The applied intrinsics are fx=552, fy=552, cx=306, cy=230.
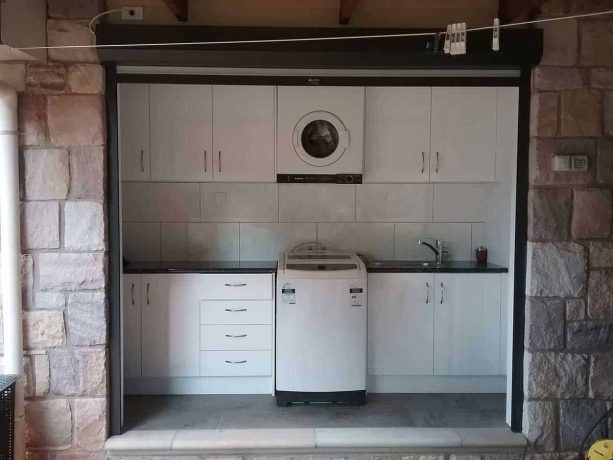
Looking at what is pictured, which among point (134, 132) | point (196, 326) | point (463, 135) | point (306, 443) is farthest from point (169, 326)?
point (463, 135)

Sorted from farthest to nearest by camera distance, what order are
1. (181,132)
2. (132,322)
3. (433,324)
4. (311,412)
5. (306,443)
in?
(181,132) → (433,324) → (132,322) → (311,412) → (306,443)

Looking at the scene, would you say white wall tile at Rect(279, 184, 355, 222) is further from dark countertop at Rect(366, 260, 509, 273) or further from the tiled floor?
the tiled floor

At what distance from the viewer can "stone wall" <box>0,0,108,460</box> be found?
2.92 meters

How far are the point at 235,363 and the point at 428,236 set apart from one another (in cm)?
179

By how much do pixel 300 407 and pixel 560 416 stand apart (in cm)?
156

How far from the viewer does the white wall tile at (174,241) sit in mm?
4301

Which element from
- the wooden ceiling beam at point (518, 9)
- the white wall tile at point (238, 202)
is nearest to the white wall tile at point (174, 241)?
the white wall tile at point (238, 202)

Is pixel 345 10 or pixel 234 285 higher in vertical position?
pixel 345 10

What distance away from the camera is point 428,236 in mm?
4387

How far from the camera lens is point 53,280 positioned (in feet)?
9.71

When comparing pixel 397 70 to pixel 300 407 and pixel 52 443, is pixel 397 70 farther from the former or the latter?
pixel 52 443

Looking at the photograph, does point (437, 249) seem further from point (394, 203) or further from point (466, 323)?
point (466, 323)

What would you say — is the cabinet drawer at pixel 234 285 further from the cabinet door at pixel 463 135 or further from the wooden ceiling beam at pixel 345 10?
the wooden ceiling beam at pixel 345 10

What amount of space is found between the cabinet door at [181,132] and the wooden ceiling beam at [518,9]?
6.52 ft
